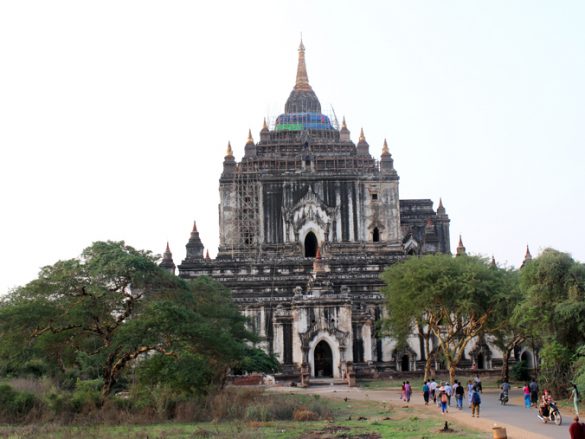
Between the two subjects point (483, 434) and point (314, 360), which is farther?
point (314, 360)

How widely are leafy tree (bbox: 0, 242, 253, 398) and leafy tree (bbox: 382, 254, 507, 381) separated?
1480cm

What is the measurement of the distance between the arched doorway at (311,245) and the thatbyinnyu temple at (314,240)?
0.08 meters

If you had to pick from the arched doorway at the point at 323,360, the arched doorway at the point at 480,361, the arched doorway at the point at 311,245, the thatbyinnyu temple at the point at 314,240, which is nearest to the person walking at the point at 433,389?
the thatbyinnyu temple at the point at 314,240

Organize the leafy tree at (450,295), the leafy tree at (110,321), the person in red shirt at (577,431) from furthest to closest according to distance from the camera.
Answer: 1. the leafy tree at (450,295)
2. the leafy tree at (110,321)
3. the person in red shirt at (577,431)

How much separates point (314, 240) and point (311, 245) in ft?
1.89

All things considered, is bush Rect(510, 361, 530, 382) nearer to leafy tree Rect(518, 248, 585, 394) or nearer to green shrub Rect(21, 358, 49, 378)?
leafy tree Rect(518, 248, 585, 394)

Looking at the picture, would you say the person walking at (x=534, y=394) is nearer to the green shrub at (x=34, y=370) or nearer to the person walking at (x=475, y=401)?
the person walking at (x=475, y=401)

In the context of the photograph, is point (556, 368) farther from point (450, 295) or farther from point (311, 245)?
point (311, 245)

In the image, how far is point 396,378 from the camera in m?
52.1

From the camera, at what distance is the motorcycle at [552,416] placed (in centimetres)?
2728

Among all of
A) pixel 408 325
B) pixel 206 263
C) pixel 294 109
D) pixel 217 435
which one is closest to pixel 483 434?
pixel 217 435

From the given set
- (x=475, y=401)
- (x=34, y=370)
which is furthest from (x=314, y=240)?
(x=475, y=401)

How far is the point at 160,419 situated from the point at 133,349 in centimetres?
277

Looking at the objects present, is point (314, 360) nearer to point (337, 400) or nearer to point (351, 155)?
point (337, 400)
